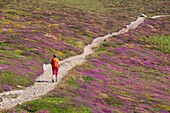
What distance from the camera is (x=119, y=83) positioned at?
42438mm

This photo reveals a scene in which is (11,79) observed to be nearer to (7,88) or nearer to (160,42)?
(7,88)

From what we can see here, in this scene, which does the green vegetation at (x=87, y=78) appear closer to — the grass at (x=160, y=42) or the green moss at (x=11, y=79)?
the green moss at (x=11, y=79)

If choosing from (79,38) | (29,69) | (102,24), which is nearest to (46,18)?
(102,24)

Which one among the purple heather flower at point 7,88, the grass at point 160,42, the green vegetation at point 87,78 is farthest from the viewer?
the grass at point 160,42

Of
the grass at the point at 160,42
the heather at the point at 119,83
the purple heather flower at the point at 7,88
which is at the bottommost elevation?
the grass at the point at 160,42

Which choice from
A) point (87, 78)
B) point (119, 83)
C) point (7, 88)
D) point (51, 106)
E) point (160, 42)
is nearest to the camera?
point (51, 106)

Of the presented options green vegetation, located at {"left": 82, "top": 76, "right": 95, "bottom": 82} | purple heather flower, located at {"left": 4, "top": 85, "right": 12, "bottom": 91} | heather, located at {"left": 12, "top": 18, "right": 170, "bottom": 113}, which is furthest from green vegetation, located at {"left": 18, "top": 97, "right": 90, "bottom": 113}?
green vegetation, located at {"left": 82, "top": 76, "right": 95, "bottom": 82}

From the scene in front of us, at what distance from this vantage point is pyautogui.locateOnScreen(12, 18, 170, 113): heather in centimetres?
2992

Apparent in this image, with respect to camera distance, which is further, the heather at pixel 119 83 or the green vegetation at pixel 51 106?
the heather at pixel 119 83

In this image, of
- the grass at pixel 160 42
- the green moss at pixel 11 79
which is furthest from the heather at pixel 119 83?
the grass at pixel 160 42

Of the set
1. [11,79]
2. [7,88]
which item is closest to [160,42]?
[11,79]

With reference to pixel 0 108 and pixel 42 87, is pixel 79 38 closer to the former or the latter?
pixel 42 87

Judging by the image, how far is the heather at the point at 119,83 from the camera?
98.2 feet

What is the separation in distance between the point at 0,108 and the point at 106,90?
14840 millimetres
